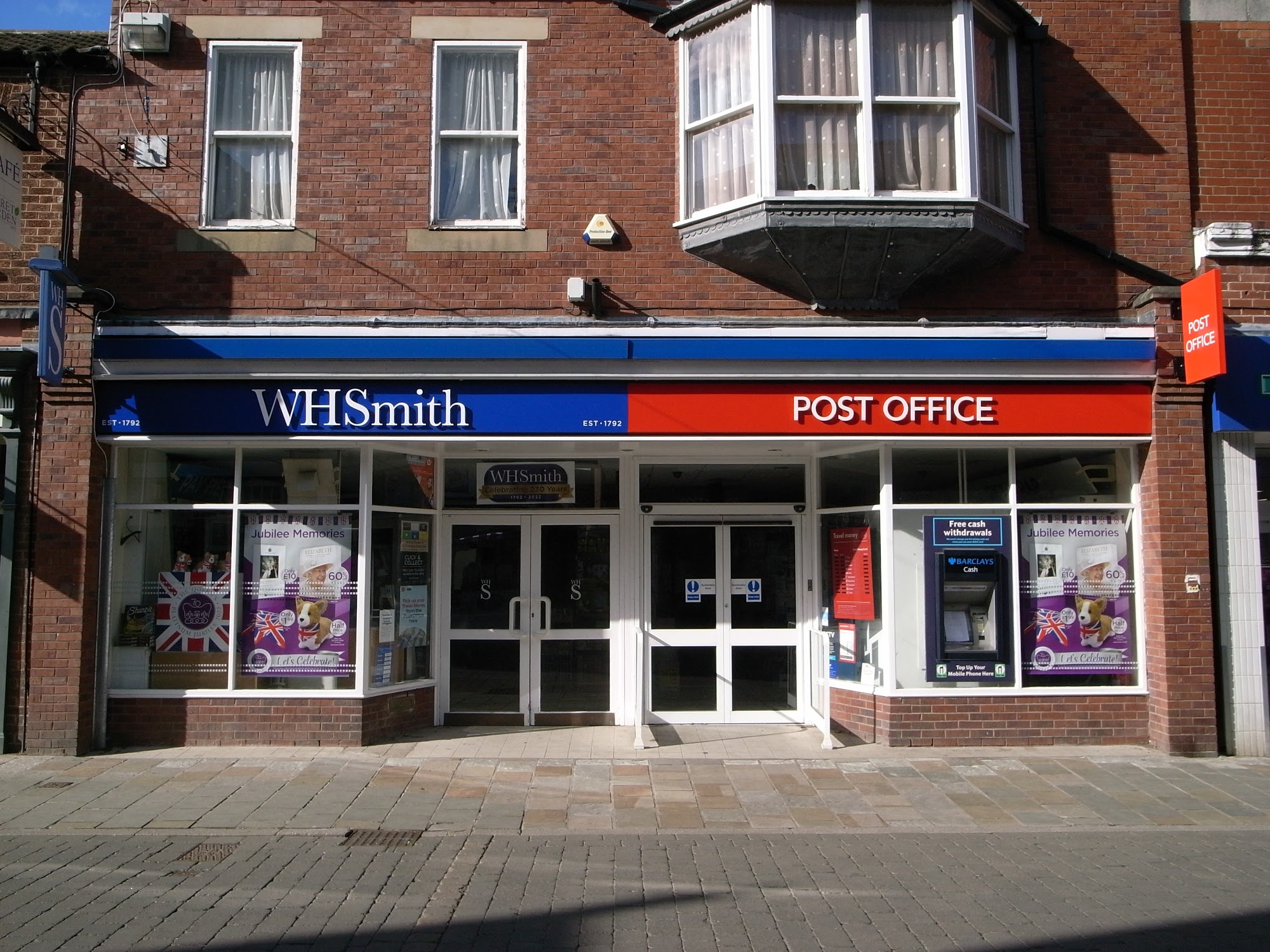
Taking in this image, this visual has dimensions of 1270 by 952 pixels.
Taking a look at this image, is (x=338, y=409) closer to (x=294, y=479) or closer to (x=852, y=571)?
(x=294, y=479)

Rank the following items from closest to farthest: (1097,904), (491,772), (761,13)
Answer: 1. (1097,904)
2. (491,772)
3. (761,13)

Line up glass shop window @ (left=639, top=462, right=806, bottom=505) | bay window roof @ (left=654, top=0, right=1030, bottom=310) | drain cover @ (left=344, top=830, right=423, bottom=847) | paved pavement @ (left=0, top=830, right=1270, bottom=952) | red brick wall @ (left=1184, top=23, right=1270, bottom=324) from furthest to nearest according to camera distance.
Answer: glass shop window @ (left=639, top=462, right=806, bottom=505), red brick wall @ (left=1184, top=23, right=1270, bottom=324), bay window roof @ (left=654, top=0, right=1030, bottom=310), drain cover @ (left=344, top=830, right=423, bottom=847), paved pavement @ (left=0, top=830, right=1270, bottom=952)

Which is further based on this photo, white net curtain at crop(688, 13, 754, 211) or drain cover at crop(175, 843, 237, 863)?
white net curtain at crop(688, 13, 754, 211)

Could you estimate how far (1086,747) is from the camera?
8.91m

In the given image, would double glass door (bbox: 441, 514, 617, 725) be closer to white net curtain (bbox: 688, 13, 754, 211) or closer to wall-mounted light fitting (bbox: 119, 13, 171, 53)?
white net curtain (bbox: 688, 13, 754, 211)

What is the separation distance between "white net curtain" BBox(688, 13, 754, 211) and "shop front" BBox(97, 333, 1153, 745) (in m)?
1.53

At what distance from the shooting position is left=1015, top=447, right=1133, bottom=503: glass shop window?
30.4 feet

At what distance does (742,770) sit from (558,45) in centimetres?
684

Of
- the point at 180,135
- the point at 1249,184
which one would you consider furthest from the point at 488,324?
the point at 1249,184

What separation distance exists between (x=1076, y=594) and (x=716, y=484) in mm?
3512

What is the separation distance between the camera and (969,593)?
9.17m

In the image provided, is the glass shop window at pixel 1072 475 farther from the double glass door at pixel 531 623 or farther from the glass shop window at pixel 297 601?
the glass shop window at pixel 297 601

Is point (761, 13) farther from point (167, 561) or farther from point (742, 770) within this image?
point (167, 561)

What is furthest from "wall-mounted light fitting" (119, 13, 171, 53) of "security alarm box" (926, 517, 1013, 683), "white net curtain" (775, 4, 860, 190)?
"security alarm box" (926, 517, 1013, 683)
